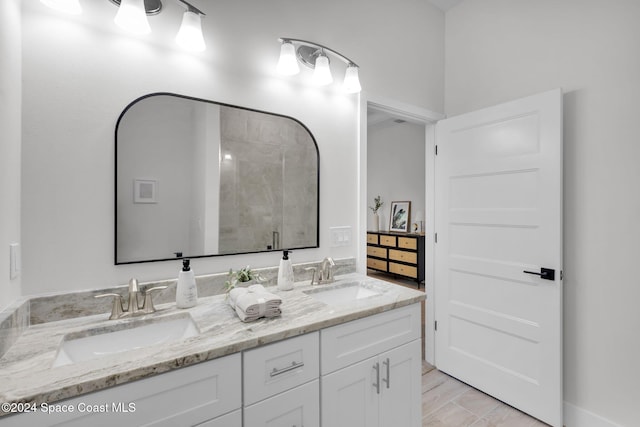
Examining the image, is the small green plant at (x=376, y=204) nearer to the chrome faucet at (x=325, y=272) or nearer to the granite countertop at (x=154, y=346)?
the chrome faucet at (x=325, y=272)

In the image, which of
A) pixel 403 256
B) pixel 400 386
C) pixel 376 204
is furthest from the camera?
pixel 376 204

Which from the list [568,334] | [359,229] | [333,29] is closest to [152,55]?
[333,29]

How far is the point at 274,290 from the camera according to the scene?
1.52m

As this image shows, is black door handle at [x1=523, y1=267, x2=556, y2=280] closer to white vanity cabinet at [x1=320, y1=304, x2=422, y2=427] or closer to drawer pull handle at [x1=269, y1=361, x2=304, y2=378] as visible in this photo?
white vanity cabinet at [x1=320, y1=304, x2=422, y2=427]

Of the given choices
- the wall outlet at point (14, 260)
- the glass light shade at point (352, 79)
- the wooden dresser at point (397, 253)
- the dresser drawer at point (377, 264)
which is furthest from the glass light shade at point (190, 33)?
the dresser drawer at point (377, 264)

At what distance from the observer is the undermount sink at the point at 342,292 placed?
5.22ft

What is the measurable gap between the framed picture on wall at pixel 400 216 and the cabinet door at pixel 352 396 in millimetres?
4130

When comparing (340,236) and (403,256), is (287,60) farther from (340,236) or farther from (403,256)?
(403,256)

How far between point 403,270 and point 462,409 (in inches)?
118

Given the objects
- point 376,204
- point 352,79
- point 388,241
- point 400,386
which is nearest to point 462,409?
point 400,386

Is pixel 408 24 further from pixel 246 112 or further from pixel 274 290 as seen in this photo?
pixel 274 290

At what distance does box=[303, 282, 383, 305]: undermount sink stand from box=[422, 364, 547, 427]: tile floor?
3.08 feet

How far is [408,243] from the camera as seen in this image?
4.82 metres

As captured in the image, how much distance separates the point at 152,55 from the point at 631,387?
287cm
